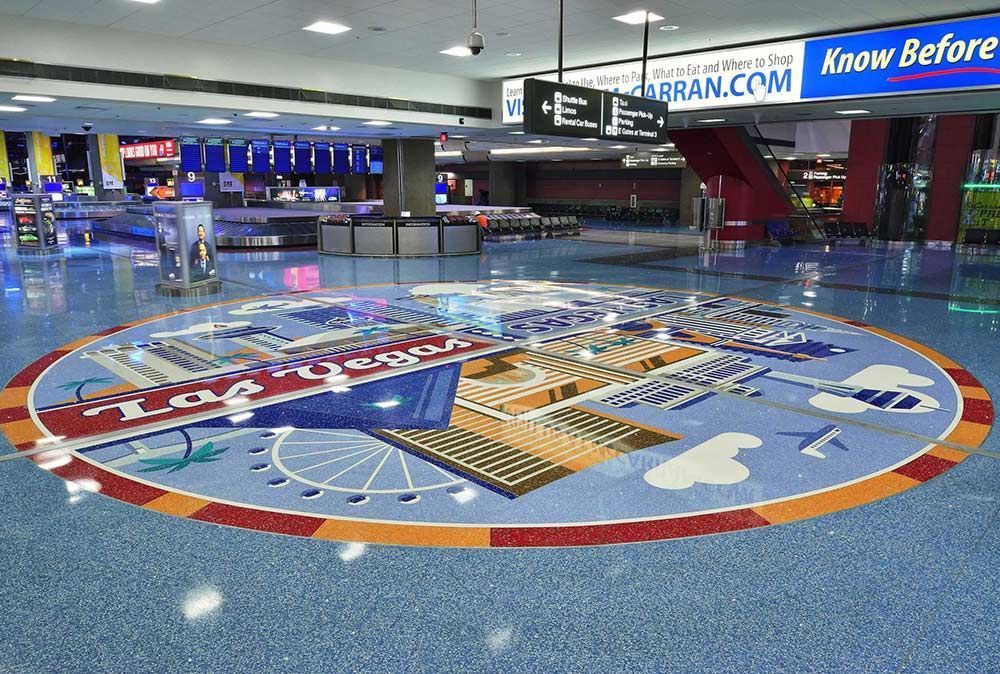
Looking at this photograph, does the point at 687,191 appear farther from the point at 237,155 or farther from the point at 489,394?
the point at 489,394

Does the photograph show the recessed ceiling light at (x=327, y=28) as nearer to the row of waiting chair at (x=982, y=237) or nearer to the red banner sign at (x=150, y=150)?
the row of waiting chair at (x=982, y=237)

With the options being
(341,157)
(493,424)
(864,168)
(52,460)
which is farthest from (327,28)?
(864,168)

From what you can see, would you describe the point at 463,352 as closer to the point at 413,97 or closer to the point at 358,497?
the point at 358,497

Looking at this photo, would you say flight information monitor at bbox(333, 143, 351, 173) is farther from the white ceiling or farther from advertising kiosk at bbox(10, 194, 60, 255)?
the white ceiling

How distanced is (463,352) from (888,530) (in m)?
4.34

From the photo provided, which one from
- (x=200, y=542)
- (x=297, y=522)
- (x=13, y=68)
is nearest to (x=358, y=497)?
(x=297, y=522)

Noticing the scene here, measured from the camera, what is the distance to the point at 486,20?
34.8 feet

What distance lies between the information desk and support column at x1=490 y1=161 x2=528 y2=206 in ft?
75.4

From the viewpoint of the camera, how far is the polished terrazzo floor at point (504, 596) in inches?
98.2

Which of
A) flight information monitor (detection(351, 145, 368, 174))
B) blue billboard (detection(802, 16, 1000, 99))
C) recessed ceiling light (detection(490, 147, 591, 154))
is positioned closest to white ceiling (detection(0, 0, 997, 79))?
blue billboard (detection(802, 16, 1000, 99))

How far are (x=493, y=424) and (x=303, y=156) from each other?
66.3 ft

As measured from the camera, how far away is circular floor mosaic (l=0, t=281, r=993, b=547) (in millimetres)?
3648

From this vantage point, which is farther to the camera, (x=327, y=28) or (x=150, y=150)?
(x=150, y=150)

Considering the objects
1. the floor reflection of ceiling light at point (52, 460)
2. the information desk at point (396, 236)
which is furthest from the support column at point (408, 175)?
the floor reflection of ceiling light at point (52, 460)
